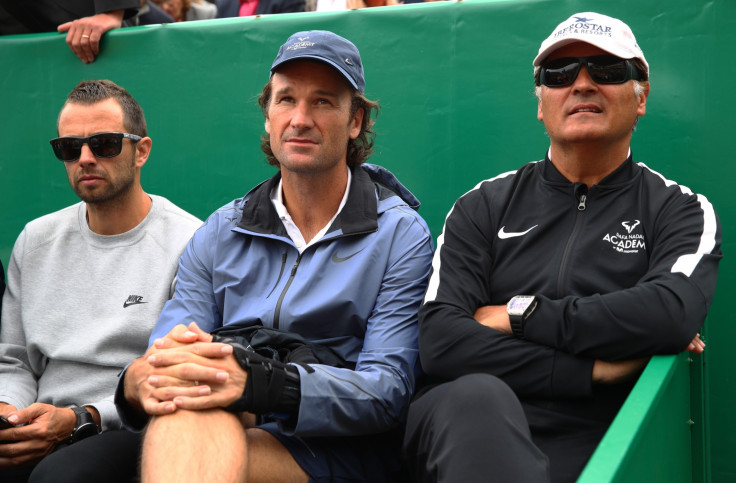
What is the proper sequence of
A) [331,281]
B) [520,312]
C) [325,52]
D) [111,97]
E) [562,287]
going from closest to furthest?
[520,312]
[562,287]
[331,281]
[325,52]
[111,97]

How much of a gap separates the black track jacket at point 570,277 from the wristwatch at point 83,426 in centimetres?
112

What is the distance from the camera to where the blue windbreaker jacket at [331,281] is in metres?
2.74

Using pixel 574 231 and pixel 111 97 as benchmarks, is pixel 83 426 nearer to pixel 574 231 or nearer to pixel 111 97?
pixel 111 97

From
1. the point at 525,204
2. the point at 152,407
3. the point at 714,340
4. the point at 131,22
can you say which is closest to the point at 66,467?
the point at 152,407

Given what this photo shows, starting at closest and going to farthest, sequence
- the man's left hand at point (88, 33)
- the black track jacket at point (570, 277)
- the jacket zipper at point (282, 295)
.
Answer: the black track jacket at point (570, 277) < the jacket zipper at point (282, 295) < the man's left hand at point (88, 33)

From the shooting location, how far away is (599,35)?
277cm

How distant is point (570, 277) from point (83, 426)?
1599mm

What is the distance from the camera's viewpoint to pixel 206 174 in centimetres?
397

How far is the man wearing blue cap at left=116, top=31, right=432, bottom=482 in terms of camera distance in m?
2.34

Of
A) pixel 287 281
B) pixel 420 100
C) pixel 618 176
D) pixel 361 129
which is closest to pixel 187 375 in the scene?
pixel 287 281

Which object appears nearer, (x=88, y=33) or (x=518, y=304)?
(x=518, y=304)

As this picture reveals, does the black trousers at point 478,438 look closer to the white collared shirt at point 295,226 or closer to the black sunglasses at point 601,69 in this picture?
the white collared shirt at point 295,226

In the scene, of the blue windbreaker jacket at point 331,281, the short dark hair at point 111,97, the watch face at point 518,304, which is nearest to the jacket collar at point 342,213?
the blue windbreaker jacket at point 331,281

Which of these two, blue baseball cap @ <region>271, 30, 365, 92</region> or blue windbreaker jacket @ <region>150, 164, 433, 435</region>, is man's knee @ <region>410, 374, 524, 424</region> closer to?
blue windbreaker jacket @ <region>150, 164, 433, 435</region>
